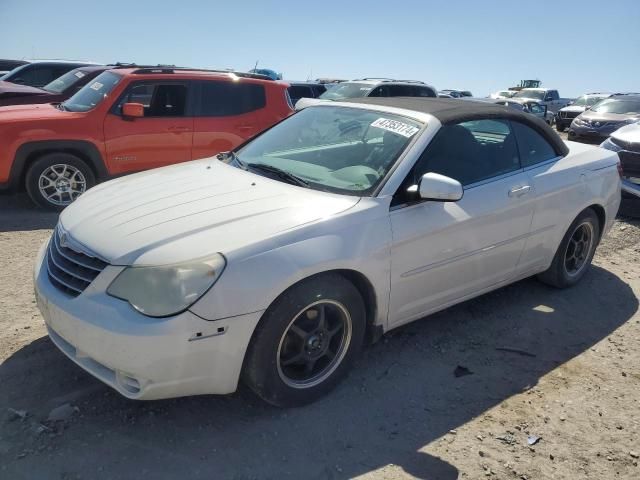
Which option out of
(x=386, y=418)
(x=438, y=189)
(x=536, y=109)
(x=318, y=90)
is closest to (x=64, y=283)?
(x=386, y=418)

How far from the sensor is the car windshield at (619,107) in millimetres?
15977

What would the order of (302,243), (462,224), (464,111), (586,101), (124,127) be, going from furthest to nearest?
(586,101) < (124,127) < (464,111) < (462,224) < (302,243)

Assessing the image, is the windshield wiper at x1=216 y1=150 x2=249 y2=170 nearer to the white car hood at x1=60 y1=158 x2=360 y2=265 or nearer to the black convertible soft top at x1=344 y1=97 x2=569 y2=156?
the white car hood at x1=60 y1=158 x2=360 y2=265

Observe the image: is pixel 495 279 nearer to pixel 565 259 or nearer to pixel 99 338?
pixel 565 259

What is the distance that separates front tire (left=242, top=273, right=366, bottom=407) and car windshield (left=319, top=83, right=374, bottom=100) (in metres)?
9.43

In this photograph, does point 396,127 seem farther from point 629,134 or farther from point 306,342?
point 629,134

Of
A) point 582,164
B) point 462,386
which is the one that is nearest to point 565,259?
point 582,164

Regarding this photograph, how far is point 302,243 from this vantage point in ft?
9.22

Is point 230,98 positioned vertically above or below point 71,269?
above

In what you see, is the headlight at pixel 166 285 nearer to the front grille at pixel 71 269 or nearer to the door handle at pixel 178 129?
the front grille at pixel 71 269

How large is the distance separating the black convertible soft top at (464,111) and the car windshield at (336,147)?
0.62 ft

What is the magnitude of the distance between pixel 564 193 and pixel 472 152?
0.96 meters

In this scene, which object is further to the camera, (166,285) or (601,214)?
(601,214)

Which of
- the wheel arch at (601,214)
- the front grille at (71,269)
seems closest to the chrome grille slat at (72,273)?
the front grille at (71,269)
